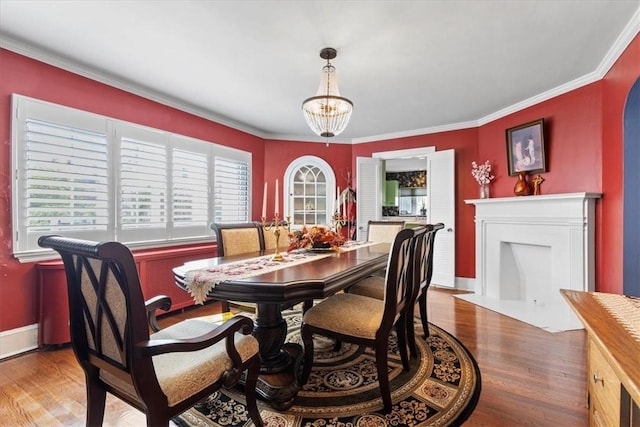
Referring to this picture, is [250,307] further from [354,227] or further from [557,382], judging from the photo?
[354,227]

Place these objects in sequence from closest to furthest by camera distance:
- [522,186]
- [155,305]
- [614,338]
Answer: [614,338] → [155,305] → [522,186]

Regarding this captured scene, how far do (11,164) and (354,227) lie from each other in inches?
166

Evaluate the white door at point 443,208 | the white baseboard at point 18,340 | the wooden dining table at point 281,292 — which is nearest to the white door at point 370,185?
the white door at point 443,208

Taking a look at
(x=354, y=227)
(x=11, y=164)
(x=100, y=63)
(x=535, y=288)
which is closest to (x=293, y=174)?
(x=354, y=227)

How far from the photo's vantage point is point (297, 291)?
1.46m

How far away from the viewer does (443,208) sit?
4535 mm

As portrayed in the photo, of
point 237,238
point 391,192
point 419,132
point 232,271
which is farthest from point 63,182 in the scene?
point 391,192

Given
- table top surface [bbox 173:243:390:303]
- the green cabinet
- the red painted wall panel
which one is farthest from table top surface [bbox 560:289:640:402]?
the green cabinet

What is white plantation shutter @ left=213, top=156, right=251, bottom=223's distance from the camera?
4.15 m

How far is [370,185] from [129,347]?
442 centimetres

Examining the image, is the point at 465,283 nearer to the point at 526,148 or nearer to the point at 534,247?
the point at 534,247

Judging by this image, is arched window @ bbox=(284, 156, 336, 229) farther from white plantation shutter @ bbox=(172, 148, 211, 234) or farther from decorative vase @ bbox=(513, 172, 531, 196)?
decorative vase @ bbox=(513, 172, 531, 196)

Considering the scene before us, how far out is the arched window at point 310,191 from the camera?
5133 millimetres

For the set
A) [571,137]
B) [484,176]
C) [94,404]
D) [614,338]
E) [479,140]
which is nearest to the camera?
[614,338]
